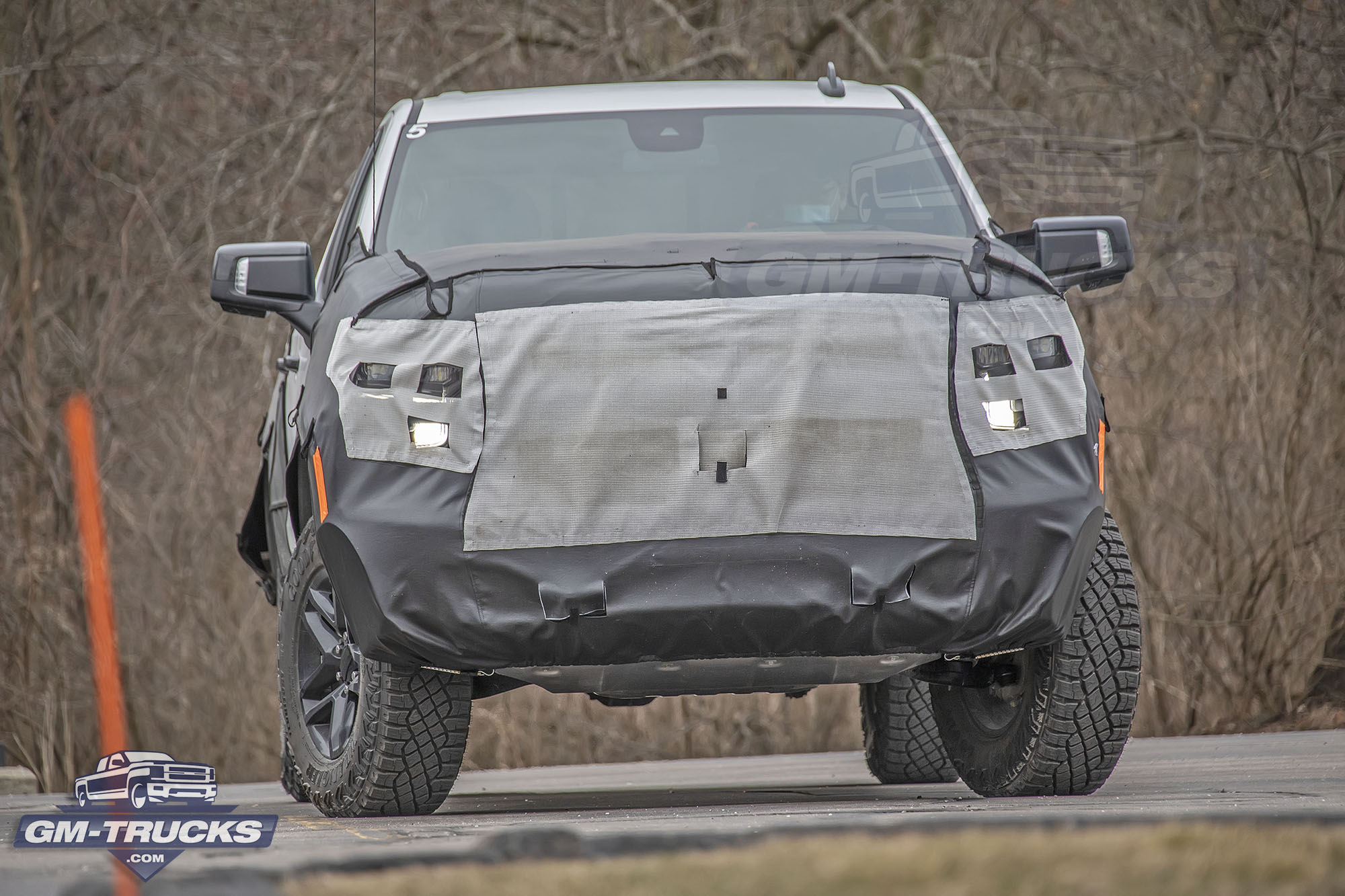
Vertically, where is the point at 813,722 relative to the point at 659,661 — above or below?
below

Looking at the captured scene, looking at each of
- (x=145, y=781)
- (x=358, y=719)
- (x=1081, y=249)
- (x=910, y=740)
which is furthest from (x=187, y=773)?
(x=910, y=740)

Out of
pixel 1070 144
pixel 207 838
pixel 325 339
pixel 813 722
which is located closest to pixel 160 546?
pixel 813 722

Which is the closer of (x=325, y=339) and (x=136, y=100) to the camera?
(x=325, y=339)

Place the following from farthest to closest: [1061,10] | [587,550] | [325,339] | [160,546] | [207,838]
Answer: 1. [160,546]
2. [1061,10]
3. [325,339]
4. [587,550]
5. [207,838]

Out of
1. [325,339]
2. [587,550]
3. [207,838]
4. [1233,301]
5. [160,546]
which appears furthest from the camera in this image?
[160,546]

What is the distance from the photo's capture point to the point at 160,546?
13742mm

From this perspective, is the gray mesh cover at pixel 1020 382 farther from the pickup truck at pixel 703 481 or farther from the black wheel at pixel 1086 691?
the black wheel at pixel 1086 691

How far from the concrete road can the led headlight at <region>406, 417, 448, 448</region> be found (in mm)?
869

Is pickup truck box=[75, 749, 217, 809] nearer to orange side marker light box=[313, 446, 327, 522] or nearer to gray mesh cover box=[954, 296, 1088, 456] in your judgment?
orange side marker light box=[313, 446, 327, 522]

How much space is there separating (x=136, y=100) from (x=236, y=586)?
405 centimetres

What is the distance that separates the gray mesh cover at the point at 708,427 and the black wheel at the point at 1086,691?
2.01 feet

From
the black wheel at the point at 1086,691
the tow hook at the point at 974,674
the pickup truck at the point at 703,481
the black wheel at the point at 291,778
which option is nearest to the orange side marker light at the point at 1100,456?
the pickup truck at the point at 703,481

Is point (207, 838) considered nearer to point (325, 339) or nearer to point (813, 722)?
point (325, 339)

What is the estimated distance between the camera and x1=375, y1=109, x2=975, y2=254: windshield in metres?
5.00
